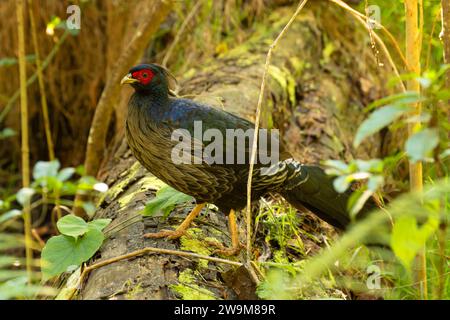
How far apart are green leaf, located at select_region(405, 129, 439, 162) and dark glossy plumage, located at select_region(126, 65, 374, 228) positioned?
144 cm

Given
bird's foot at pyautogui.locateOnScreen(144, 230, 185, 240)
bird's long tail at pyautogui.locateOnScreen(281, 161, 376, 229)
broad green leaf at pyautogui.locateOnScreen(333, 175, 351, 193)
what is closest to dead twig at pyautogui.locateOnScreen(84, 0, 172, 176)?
bird's long tail at pyautogui.locateOnScreen(281, 161, 376, 229)

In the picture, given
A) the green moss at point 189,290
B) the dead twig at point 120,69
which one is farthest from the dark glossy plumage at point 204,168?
the dead twig at point 120,69

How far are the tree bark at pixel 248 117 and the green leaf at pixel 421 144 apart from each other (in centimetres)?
100

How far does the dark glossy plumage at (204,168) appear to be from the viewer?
9.42ft

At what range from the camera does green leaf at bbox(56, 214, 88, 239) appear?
2615mm

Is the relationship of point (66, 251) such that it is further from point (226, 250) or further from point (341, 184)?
point (341, 184)

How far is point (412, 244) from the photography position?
1.53 m

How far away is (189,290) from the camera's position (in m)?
2.35

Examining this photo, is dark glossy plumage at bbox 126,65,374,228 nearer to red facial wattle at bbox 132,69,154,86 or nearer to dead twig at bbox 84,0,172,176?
red facial wattle at bbox 132,69,154,86

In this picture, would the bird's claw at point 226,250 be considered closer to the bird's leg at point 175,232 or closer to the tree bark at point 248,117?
the tree bark at point 248,117

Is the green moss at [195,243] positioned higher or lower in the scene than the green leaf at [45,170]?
lower

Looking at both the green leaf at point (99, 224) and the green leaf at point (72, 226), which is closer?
the green leaf at point (72, 226)

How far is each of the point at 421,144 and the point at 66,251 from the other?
1.63m

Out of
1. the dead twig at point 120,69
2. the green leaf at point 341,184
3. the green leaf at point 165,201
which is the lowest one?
the green leaf at point 341,184
